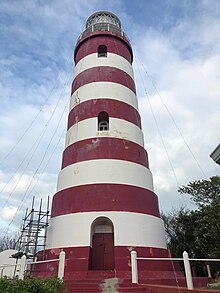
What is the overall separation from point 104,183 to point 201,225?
1007 centimetres

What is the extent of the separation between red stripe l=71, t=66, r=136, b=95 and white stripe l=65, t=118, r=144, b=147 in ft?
8.56

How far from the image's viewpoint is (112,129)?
535 inches

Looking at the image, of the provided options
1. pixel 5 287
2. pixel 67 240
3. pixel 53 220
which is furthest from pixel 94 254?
pixel 5 287

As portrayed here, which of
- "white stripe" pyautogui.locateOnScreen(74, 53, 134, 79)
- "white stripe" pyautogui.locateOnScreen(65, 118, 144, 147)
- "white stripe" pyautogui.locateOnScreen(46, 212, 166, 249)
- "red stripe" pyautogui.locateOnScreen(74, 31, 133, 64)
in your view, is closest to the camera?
"white stripe" pyautogui.locateOnScreen(46, 212, 166, 249)

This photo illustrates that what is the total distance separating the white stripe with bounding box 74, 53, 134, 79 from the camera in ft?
51.4

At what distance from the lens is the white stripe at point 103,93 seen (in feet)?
47.9

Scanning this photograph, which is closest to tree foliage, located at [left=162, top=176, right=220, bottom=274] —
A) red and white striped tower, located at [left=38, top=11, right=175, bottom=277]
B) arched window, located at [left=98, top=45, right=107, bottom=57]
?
red and white striped tower, located at [left=38, top=11, right=175, bottom=277]

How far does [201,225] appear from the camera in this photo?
1872 cm

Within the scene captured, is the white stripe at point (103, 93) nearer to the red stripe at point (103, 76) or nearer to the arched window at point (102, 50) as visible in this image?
the red stripe at point (103, 76)

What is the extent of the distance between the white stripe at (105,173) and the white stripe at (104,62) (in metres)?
6.16

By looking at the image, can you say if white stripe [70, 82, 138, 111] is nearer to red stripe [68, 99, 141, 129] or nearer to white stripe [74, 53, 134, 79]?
red stripe [68, 99, 141, 129]

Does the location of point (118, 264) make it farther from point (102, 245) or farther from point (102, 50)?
point (102, 50)

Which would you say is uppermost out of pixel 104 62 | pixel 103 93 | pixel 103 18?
pixel 103 18

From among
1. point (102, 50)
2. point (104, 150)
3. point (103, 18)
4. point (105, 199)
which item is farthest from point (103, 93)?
point (103, 18)
